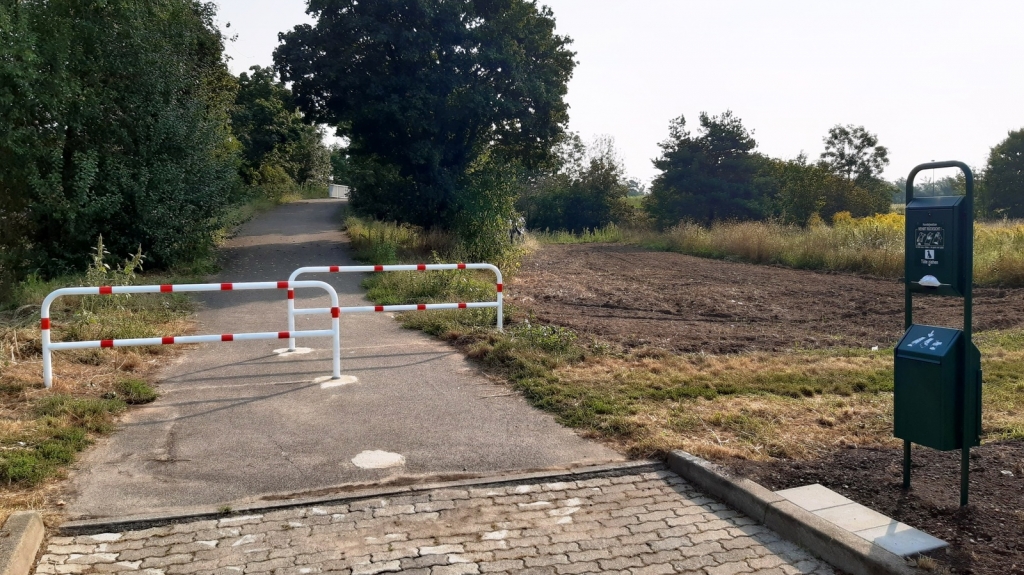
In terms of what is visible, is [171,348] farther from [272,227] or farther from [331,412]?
[272,227]

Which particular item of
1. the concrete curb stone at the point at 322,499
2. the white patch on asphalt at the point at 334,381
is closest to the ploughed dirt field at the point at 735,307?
the white patch on asphalt at the point at 334,381

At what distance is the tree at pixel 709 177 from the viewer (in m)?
43.1

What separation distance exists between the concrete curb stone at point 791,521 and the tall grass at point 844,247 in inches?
590

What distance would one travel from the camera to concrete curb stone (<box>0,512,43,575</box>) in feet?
12.1

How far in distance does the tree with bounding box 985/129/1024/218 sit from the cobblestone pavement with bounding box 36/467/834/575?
6214cm

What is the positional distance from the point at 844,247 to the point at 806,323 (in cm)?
1163

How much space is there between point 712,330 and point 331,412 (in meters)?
6.39

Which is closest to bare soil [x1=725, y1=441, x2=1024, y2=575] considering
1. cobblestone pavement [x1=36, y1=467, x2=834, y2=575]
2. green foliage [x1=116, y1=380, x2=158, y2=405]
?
cobblestone pavement [x1=36, y1=467, x2=834, y2=575]

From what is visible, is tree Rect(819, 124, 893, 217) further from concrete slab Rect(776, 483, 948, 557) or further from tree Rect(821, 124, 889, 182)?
concrete slab Rect(776, 483, 948, 557)

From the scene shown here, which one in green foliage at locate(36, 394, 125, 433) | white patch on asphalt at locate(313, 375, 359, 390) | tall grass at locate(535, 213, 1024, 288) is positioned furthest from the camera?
tall grass at locate(535, 213, 1024, 288)

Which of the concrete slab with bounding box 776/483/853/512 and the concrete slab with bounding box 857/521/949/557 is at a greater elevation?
the concrete slab with bounding box 776/483/853/512

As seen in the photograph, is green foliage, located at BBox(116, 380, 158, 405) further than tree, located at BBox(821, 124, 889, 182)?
No

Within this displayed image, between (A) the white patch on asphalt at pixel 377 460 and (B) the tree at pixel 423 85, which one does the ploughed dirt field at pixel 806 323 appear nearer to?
(A) the white patch on asphalt at pixel 377 460

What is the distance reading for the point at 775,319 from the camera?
41.7ft
